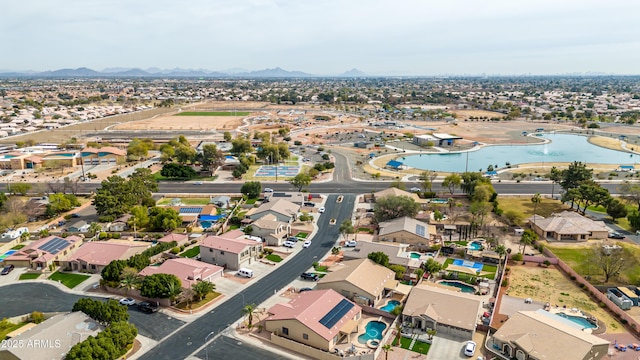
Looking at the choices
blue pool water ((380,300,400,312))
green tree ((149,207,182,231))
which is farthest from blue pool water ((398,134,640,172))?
blue pool water ((380,300,400,312))

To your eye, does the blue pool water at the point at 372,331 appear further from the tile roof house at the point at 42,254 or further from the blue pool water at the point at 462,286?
the tile roof house at the point at 42,254

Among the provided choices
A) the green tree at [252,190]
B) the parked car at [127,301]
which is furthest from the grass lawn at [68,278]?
the green tree at [252,190]

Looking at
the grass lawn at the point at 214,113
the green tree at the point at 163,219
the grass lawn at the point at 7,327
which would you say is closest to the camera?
the grass lawn at the point at 7,327

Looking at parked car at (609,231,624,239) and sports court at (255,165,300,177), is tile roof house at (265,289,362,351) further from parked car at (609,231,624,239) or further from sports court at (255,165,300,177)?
sports court at (255,165,300,177)

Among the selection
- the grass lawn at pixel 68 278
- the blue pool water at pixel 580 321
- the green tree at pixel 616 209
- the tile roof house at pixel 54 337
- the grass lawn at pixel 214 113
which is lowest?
the grass lawn at pixel 68 278

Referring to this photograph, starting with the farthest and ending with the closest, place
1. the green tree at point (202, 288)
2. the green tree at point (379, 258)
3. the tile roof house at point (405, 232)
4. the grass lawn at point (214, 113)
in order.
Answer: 1. the grass lawn at point (214, 113)
2. the tile roof house at point (405, 232)
3. the green tree at point (379, 258)
4. the green tree at point (202, 288)

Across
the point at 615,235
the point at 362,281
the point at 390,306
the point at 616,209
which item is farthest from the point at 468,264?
the point at 616,209
